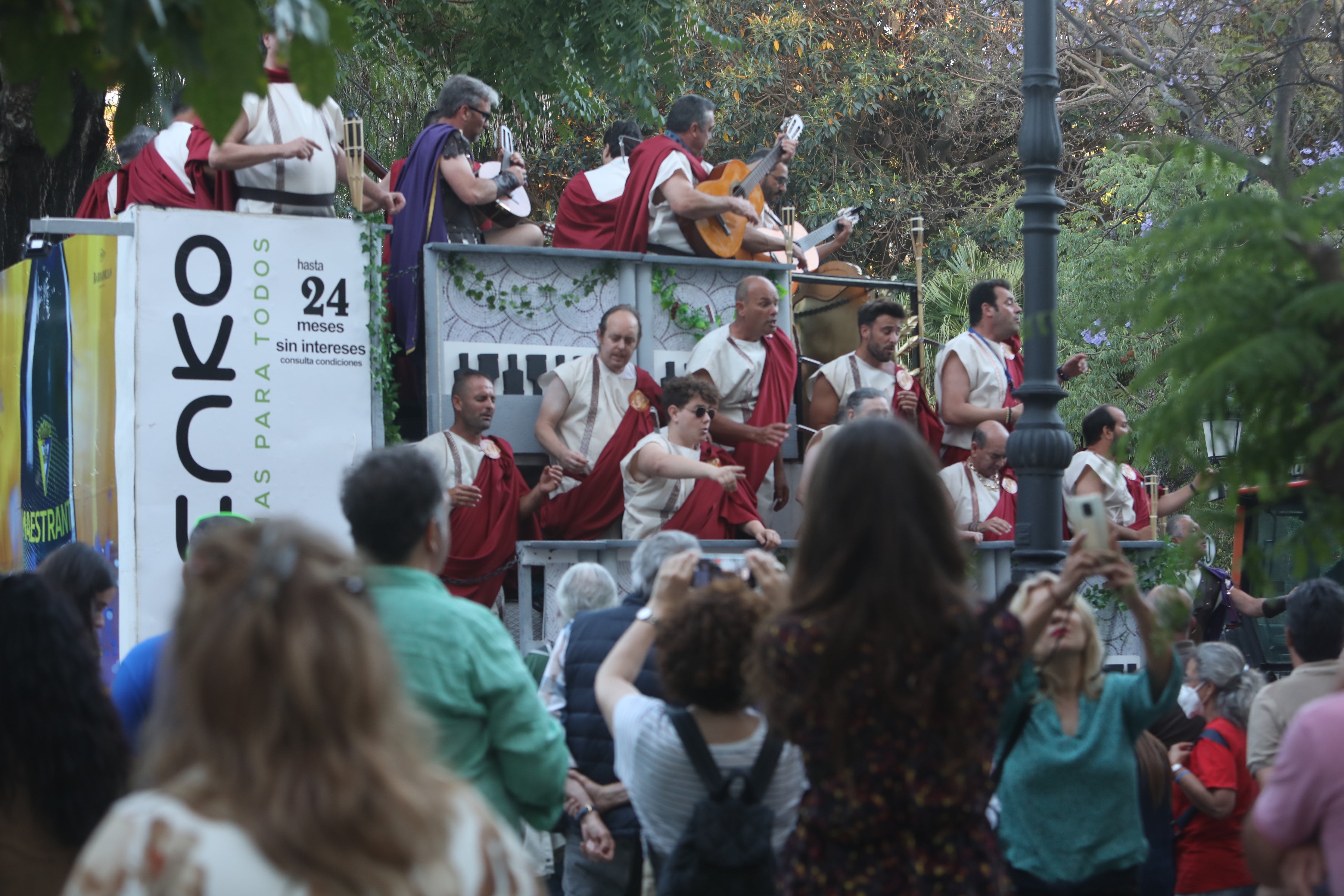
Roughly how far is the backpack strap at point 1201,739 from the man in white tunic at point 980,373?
14.2 ft

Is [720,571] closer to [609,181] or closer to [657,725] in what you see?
[657,725]

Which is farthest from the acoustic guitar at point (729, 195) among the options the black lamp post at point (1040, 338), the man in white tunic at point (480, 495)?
the black lamp post at point (1040, 338)

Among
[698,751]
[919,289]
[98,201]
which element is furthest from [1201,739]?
[98,201]

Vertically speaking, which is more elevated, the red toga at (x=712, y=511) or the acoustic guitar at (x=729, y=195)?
the acoustic guitar at (x=729, y=195)

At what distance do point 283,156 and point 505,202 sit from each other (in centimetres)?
217

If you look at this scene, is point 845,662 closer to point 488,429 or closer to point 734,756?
point 734,756

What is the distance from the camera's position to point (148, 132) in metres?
11.1

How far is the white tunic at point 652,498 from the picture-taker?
7973 mm

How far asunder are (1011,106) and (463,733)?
21.4m

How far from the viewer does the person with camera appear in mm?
3285

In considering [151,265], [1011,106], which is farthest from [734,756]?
[1011,106]

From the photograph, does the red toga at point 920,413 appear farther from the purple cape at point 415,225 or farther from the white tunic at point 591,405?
the purple cape at point 415,225


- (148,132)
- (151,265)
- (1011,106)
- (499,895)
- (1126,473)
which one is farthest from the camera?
(1011,106)

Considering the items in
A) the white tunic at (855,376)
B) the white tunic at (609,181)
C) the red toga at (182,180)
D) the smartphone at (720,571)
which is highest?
the white tunic at (609,181)
